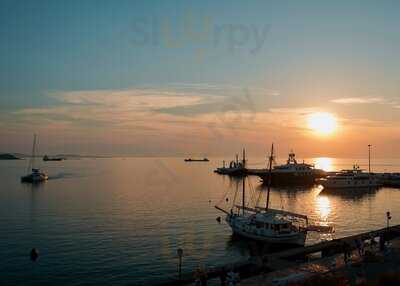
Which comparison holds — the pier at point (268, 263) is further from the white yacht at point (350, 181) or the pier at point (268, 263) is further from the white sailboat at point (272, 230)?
the white yacht at point (350, 181)

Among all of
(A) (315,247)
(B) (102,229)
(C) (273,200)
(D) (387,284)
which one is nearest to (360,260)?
(A) (315,247)

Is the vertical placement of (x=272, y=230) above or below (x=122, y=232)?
above

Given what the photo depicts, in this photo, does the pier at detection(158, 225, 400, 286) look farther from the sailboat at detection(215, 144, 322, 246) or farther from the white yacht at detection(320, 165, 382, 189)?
the white yacht at detection(320, 165, 382, 189)

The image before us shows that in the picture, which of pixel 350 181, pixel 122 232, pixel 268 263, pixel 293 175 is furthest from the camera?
pixel 293 175

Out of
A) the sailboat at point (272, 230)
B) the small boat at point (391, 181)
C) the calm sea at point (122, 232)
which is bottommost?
the calm sea at point (122, 232)

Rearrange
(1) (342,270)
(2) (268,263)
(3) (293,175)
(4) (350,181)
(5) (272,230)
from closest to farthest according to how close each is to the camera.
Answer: (1) (342,270)
(2) (268,263)
(5) (272,230)
(4) (350,181)
(3) (293,175)

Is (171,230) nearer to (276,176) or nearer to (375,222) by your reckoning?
(375,222)

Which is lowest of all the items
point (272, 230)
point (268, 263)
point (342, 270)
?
point (268, 263)

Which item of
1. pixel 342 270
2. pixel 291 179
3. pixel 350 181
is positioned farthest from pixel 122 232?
pixel 291 179

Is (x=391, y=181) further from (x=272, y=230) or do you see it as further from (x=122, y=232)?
(x=122, y=232)

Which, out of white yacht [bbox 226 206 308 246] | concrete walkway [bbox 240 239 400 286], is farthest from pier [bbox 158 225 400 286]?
white yacht [bbox 226 206 308 246]

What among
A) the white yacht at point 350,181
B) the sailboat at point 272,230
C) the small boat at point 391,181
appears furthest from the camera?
the small boat at point 391,181

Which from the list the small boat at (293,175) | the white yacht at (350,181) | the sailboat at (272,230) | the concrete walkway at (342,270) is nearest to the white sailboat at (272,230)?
the sailboat at (272,230)

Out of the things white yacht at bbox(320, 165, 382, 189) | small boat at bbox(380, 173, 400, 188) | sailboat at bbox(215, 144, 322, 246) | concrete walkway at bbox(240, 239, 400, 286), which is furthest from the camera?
small boat at bbox(380, 173, 400, 188)
